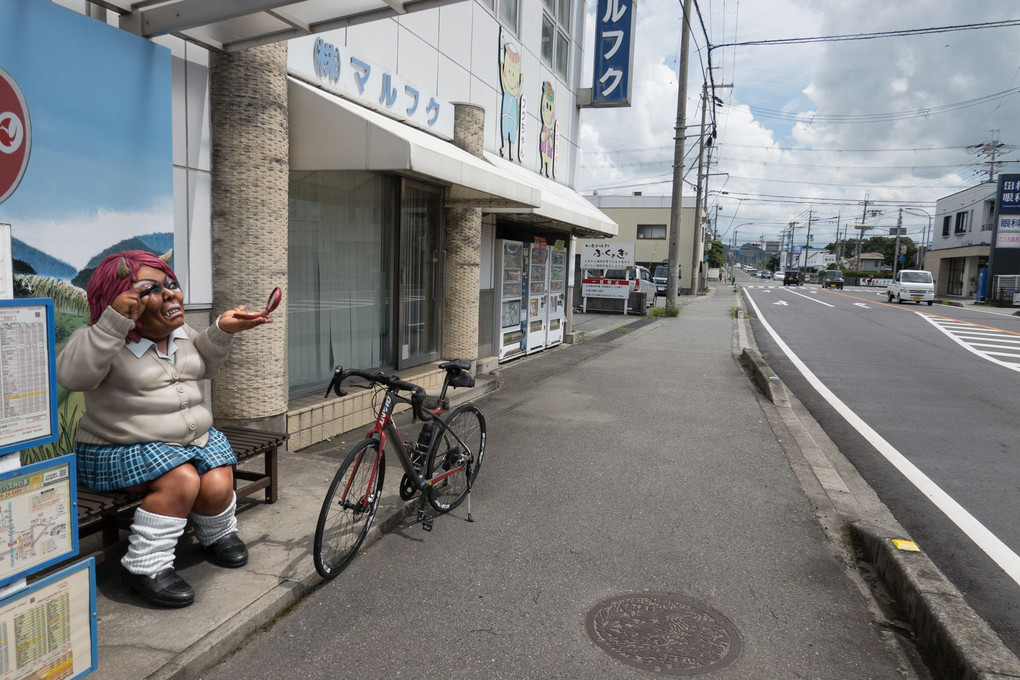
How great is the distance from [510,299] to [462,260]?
2605mm

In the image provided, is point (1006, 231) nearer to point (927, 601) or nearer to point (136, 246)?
point (927, 601)

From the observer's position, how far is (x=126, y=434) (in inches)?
120

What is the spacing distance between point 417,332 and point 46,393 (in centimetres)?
592

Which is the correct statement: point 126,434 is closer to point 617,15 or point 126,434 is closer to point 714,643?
point 714,643

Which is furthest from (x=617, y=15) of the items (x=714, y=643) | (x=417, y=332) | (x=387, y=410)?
(x=714, y=643)

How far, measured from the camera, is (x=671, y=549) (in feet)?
13.5

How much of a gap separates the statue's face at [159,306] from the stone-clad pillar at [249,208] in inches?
68.3

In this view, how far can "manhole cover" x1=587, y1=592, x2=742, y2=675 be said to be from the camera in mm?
2945

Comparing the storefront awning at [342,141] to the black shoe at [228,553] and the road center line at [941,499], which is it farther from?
the road center line at [941,499]

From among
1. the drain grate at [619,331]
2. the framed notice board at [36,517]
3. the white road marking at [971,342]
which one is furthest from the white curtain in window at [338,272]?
the white road marking at [971,342]

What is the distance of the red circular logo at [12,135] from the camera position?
3.29 m

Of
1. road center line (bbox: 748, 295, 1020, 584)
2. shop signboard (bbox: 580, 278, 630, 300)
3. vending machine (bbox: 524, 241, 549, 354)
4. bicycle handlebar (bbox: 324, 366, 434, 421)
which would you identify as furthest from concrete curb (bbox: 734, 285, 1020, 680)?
shop signboard (bbox: 580, 278, 630, 300)

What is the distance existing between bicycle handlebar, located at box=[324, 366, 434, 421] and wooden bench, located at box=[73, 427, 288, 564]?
641 mm

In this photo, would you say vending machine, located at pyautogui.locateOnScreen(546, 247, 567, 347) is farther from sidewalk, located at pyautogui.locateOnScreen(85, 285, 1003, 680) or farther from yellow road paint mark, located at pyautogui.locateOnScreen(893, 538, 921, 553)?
yellow road paint mark, located at pyautogui.locateOnScreen(893, 538, 921, 553)
